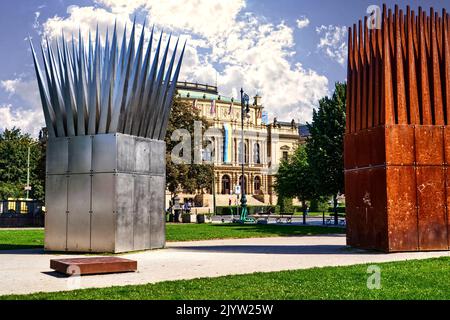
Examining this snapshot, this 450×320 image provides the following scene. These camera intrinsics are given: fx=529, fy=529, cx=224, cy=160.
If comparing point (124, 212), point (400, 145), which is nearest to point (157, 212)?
point (124, 212)

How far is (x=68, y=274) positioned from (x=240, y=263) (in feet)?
14.2

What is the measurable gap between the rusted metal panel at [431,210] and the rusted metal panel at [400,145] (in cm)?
54

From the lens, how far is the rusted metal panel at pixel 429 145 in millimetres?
16047

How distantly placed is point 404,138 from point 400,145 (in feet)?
0.86

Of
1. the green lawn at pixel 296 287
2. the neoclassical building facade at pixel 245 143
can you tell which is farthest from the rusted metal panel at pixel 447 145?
the neoclassical building facade at pixel 245 143

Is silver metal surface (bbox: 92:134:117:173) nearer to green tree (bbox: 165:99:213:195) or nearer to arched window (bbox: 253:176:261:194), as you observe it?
green tree (bbox: 165:99:213:195)

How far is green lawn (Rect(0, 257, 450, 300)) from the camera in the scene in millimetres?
8000

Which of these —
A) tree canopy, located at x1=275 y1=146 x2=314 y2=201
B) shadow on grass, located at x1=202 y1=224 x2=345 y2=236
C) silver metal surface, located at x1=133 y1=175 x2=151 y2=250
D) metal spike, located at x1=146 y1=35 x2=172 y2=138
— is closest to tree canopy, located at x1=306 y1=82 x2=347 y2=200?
shadow on grass, located at x1=202 y1=224 x2=345 y2=236

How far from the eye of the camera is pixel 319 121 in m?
32.6

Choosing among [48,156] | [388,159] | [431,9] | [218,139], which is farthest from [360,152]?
[218,139]

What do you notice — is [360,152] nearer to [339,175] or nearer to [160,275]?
[160,275]

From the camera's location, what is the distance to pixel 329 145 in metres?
31.1

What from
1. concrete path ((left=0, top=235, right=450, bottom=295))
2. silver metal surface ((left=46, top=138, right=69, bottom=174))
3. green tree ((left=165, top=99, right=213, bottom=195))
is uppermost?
green tree ((left=165, top=99, right=213, bottom=195))

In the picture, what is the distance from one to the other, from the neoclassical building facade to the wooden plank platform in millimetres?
74218
